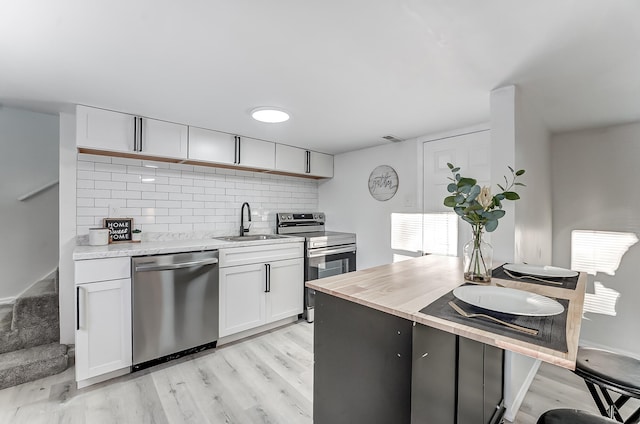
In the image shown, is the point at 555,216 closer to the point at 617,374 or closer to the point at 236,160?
the point at 617,374

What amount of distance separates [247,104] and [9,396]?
2.63 meters

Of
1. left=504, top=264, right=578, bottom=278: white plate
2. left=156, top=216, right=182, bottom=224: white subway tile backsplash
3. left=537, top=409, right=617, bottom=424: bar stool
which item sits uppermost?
left=156, top=216, right=182, bottom=224: white subway tile backsplash

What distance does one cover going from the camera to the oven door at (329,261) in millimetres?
3295

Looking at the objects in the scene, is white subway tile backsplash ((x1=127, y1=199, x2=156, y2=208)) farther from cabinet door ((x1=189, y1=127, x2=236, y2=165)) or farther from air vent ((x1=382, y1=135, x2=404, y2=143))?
air vent ((x1=382, y1=135, x2=404, y2=143))

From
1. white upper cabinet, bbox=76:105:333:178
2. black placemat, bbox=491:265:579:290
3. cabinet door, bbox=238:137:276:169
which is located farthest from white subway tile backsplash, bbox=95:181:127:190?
black placemat, bbox=491:265:579:290

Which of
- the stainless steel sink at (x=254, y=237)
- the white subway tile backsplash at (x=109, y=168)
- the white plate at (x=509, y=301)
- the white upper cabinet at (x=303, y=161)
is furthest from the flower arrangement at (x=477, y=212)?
the white subway tile backsplash at (x=109, y=168)

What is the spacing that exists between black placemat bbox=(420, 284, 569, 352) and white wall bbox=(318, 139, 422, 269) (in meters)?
2.25

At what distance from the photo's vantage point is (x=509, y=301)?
109cm

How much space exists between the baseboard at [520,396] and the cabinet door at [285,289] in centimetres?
206

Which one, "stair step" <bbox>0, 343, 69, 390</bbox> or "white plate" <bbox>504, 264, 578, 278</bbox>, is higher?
"white plate" <bbox>504, 264, 578, 278</bbox>

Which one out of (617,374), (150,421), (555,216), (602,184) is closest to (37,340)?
(150,421)

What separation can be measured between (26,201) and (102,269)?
5.67ft

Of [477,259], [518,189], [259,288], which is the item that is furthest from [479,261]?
[259,288]

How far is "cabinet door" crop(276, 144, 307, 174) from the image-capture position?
11.3 ft
